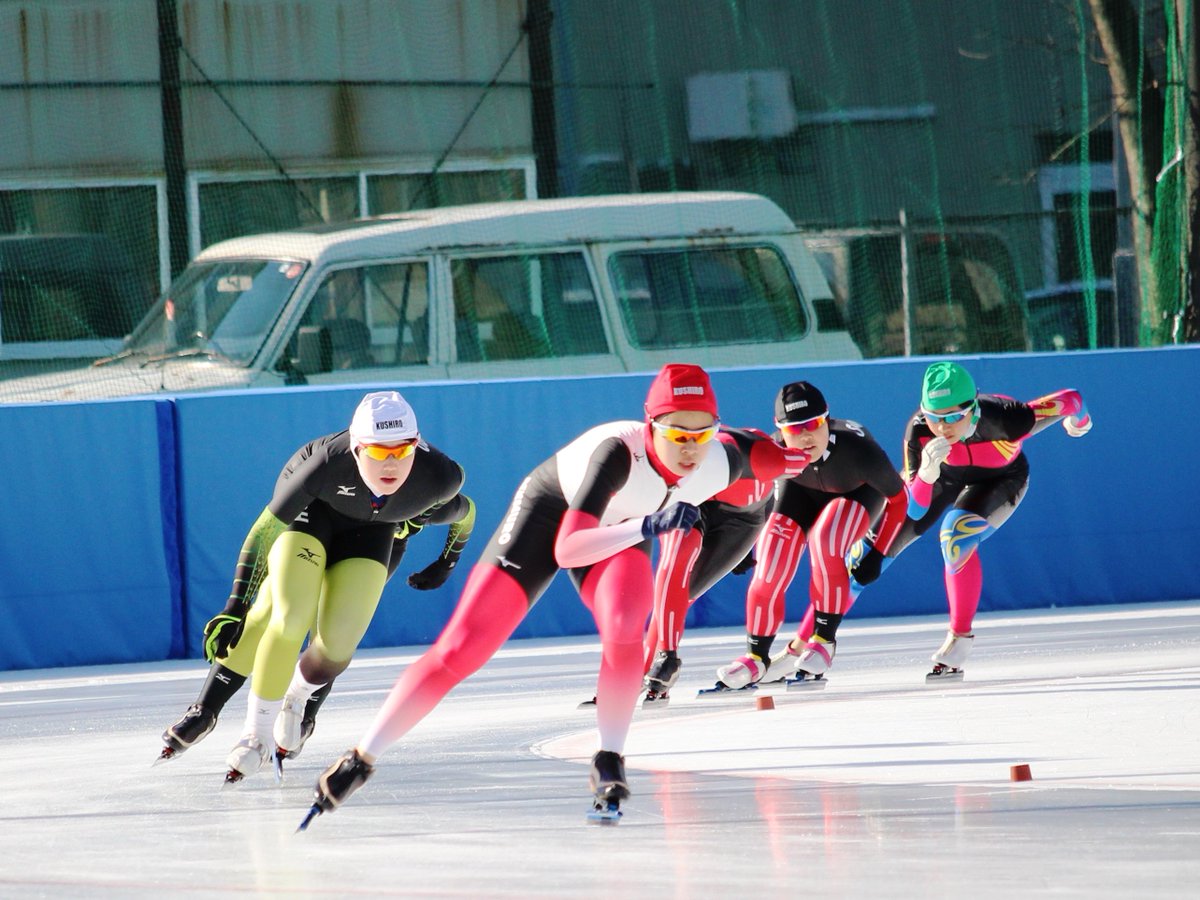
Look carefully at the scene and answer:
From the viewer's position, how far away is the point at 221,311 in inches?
420

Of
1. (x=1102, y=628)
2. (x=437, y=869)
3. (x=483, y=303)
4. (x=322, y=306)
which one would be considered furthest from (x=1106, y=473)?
(x=437, y=869)

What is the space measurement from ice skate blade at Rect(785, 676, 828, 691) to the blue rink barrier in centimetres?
263

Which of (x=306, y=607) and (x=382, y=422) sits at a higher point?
(x=382, y=422)

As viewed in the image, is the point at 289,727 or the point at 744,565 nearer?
the point at 289,727

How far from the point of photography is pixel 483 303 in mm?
10992

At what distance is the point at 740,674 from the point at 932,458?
1.30 m

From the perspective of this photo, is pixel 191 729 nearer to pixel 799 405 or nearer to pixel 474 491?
pixel 799 405

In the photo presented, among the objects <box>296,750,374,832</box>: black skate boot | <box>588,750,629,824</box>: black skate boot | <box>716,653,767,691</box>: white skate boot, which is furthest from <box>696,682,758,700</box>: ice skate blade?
<box>296,750,374,832</box>: black skate boot

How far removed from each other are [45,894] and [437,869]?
38.1 inches

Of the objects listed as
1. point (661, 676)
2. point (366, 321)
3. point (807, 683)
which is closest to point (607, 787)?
point (661, 676)

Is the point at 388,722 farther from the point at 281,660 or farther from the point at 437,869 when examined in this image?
the point at 281,660

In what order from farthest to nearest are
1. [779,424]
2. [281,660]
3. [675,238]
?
[675,238] → [779,424] → [281,660]

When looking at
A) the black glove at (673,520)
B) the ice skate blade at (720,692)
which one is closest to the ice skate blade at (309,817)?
the black glove at (673,520)

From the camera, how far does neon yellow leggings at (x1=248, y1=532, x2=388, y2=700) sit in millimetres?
6055
